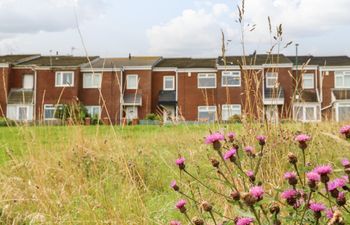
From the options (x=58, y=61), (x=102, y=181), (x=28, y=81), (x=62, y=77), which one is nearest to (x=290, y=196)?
(x=102, y=181)

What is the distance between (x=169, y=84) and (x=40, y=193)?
28.9 meters

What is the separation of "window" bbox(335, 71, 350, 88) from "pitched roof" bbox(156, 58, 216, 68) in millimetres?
8537

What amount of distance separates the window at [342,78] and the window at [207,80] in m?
8.51

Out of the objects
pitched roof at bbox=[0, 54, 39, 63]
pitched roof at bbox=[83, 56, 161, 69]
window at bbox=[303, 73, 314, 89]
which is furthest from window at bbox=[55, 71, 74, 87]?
window at bbox=[303, 73, 314, 89]

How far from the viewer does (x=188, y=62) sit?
32.7 metres

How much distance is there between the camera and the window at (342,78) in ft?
102

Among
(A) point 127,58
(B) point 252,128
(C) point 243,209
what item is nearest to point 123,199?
(B) point 252,128

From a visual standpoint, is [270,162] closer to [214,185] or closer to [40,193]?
[214,185]

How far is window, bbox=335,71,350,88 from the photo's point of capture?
3114 centimetres

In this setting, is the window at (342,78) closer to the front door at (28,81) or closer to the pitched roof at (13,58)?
the front door at (28,81)

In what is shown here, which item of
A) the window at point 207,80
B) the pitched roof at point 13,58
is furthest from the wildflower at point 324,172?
the pitched roof at point 13,58

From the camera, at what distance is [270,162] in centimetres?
250

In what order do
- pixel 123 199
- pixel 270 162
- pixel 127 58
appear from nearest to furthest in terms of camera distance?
1. pixel 270 162
2. pixel 123 199
3. pixel 127 58

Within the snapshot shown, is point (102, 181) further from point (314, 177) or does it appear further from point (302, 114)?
point (302, 114)
